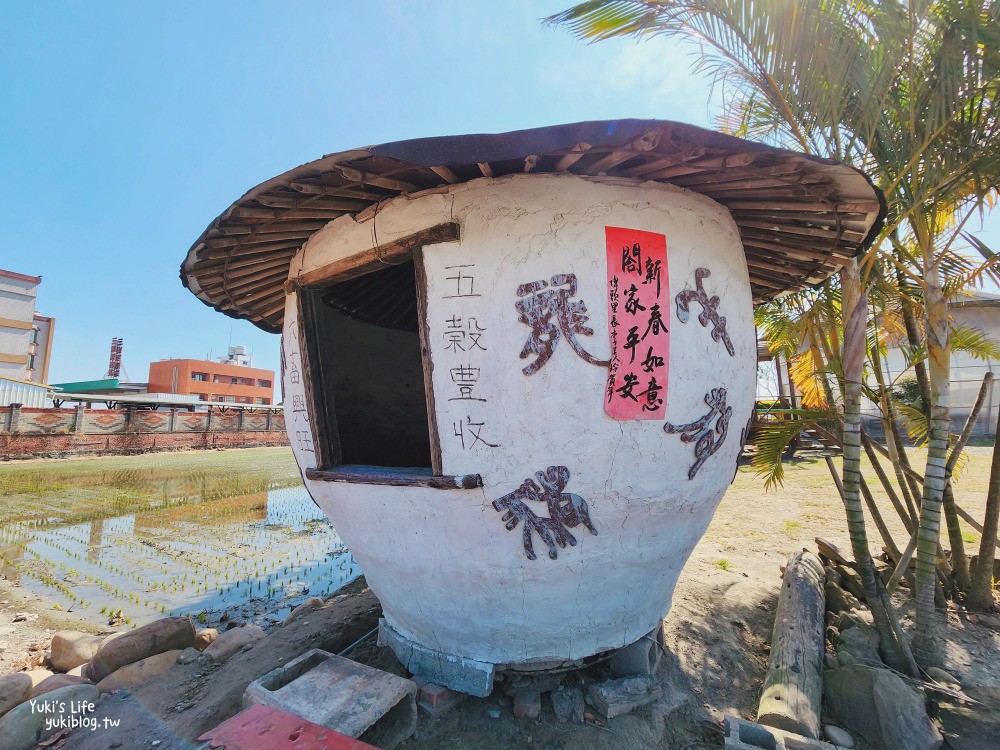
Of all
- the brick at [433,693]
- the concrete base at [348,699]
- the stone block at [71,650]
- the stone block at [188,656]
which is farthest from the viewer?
the stone block at [71,650]

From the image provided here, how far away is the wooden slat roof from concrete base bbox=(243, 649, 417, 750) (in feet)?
9.97

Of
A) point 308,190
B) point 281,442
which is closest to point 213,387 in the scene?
point 281,442

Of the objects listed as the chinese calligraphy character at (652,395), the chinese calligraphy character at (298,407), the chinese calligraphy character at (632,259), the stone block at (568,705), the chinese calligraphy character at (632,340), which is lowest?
the stone block at (568,705)

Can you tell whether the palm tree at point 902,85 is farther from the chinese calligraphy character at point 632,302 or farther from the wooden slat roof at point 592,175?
the chinese calligraphy character at point 632,302

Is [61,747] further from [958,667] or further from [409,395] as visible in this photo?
[958,667]

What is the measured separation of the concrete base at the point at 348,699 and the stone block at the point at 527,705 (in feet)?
2.30

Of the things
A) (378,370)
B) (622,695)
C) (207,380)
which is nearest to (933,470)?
(622,695)

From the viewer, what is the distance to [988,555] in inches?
203

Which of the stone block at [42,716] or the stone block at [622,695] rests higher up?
the stone block at [622,695]

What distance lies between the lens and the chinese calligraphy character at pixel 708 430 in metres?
3.27

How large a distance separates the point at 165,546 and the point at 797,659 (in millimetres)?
10378

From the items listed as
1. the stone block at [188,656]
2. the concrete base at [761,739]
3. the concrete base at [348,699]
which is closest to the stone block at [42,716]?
the stone block at [188,656]

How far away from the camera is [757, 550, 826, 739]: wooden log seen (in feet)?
10.5

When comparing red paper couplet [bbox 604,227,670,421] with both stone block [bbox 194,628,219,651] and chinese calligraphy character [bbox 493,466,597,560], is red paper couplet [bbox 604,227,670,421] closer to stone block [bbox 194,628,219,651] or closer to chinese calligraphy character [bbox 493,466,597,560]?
chinese calligraphy character [bbox 493,466,597,560]
